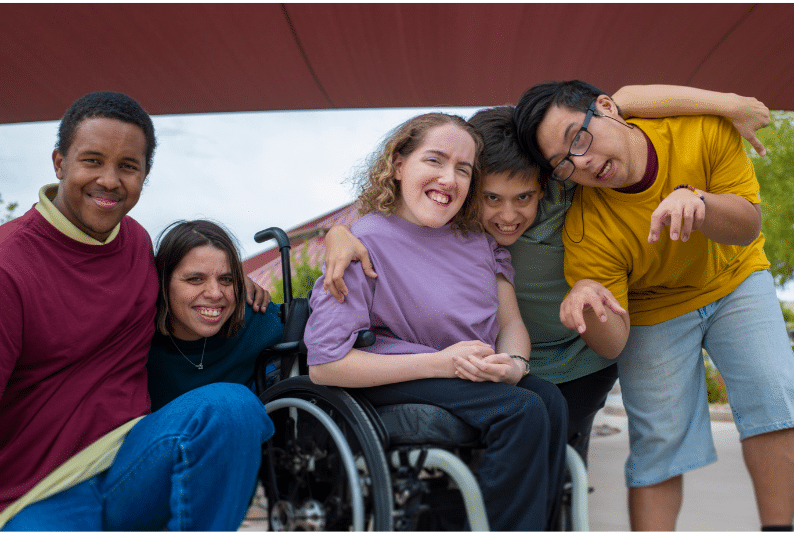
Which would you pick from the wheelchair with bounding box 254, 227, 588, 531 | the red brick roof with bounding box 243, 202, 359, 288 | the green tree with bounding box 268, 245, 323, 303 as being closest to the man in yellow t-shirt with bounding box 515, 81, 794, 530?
the wheelchair with bounding box 254, 227, 588, 531

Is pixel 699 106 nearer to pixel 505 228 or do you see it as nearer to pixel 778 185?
pixel 505 228

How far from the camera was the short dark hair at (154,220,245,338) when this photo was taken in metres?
1.70

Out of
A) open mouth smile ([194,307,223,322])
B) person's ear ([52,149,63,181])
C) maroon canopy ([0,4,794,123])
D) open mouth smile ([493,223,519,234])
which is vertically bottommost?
open mouth smile ([194,307,223,322])

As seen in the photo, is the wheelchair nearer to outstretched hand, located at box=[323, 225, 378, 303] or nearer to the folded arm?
outstretched hand, located at box=[323, 225, 378, 303]

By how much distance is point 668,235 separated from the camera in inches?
67.2

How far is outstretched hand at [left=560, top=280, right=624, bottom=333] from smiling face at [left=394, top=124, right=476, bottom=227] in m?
0.39

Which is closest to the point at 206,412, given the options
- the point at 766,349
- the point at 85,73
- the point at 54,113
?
the point at 766,349

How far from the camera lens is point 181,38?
12.0 feet

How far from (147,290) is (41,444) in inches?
17.6

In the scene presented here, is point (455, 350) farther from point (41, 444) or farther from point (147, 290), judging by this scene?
point (41, 444)

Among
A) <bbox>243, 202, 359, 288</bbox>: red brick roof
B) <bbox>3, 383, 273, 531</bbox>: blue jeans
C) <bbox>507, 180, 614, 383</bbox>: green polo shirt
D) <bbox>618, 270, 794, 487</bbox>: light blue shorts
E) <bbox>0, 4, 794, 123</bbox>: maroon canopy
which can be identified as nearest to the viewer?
<bbox>3, 383, 273, 531</bbox>: blue jeans

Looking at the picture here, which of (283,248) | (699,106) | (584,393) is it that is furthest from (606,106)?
(283,248)

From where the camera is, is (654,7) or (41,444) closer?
(41,444)

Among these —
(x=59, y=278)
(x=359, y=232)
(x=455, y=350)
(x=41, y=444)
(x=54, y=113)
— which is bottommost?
(x=41, y=444)
